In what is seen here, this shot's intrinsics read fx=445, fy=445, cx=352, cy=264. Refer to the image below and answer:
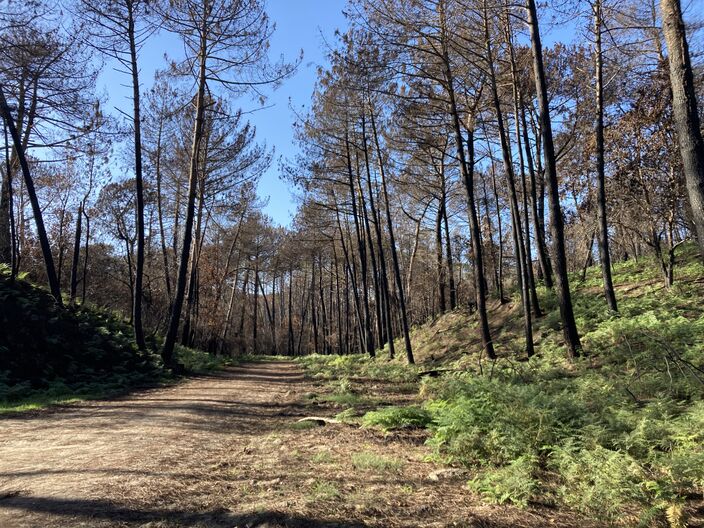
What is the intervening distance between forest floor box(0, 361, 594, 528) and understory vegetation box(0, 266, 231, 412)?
2308 mm

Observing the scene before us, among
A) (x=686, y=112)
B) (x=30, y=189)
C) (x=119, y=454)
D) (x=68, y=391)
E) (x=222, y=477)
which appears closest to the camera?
(x=222, y=477)

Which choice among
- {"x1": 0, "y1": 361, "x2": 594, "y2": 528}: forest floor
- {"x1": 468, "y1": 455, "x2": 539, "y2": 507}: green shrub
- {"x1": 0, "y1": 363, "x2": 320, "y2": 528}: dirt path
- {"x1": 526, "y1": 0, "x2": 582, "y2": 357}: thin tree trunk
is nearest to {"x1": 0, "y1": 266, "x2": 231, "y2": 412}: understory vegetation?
{"x1": 0, "y1": 363, "x2": 320, "y2": 528}: dirt path

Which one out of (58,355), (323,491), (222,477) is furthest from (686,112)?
(58,355)

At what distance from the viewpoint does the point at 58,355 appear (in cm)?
1096

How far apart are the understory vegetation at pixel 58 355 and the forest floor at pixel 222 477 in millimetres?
2308

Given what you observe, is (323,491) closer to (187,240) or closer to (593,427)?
(593,427)

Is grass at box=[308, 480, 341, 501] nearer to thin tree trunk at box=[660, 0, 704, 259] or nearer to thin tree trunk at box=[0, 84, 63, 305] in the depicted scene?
thin tree trunk at box=[660, 0, 704, 259]

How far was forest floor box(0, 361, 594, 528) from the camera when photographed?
3.12 meters

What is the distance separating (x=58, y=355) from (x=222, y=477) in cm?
913

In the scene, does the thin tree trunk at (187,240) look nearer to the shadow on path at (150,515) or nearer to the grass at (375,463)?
the grass at (375,463)

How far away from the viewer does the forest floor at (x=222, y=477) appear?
3.12 metres

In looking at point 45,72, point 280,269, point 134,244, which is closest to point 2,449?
point 45,72

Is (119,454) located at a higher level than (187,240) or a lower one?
lower

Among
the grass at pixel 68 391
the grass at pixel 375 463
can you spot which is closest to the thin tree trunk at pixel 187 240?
the grass at pixel 68 391
